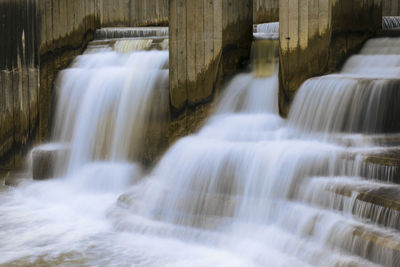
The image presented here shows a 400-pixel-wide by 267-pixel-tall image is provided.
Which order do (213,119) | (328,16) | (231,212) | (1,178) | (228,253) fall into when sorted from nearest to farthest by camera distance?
(228,253) → (231,212) → (328,16) → (213,119) → (1,178)

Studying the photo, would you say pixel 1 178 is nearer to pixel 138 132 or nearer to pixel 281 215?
pixel 138 132

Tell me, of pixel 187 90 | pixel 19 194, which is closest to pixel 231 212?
pixel 187 90

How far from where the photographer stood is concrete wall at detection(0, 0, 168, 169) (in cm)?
881

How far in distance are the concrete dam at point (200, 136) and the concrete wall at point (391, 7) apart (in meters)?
3.56

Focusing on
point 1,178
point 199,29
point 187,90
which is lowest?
point 1,178

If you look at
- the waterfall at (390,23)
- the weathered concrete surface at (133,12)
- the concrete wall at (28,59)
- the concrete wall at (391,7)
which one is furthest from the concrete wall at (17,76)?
the concrete wall at (391,7)

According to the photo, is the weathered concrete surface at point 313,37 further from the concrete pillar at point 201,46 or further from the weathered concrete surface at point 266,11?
the weathered concrete surface at point 266,11

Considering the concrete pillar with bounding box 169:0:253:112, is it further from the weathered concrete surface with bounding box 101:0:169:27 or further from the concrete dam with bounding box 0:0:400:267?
the weathered concrete surface with bounding box 101:0:169:27

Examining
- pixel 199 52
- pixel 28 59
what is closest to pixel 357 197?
pixel 199 52

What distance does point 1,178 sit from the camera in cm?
852

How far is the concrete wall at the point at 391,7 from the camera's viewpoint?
37.3 ft

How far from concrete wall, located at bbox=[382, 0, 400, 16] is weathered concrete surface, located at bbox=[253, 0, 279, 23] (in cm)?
242

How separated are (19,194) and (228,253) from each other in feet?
12.9

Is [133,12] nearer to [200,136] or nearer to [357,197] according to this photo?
[200,136]
